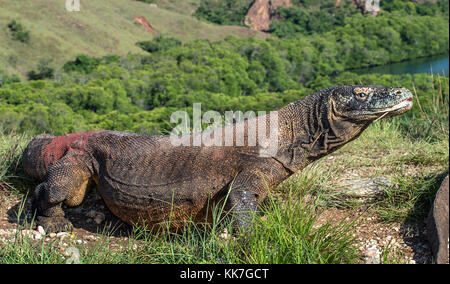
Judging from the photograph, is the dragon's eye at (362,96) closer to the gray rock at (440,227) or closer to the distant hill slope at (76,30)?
the gray rock at (440,227)

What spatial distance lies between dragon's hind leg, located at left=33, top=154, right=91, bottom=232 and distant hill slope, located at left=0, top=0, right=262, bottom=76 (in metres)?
39.2

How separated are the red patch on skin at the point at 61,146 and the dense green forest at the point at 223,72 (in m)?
19.9

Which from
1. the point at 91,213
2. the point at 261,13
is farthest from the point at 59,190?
the point at 261,13

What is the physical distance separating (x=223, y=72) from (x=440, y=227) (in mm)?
49895

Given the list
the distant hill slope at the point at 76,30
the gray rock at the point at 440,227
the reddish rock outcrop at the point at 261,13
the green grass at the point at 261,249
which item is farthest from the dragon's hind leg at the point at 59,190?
the reddish rock outcrop at the point at 261,13

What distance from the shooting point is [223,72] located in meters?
52.1

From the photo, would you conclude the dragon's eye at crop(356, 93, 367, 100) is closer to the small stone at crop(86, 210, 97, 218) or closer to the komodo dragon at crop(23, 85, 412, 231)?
the komodo dragon at crop(23, 85, 412, 231)

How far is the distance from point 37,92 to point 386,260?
3466 cm

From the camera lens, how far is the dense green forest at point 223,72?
3052cm

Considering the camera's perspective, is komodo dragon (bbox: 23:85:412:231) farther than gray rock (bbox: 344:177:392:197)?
No

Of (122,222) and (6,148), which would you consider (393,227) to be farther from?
(6,148)

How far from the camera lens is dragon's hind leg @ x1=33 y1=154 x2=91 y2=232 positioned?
4.11m

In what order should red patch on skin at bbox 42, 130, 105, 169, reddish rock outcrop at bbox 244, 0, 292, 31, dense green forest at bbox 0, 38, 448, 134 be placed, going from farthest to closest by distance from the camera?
reddish rock outcrop at bbox 244, 0, 292, 31 < dense green forest at bbox 0, 38, 448, 134 < red patch on skin at bbox 42, 130, 105, 169

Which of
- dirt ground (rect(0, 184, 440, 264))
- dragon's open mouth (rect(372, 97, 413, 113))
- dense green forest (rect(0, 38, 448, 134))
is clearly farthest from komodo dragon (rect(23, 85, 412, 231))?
dense green forest (rect(0, 38, 448, 134))
